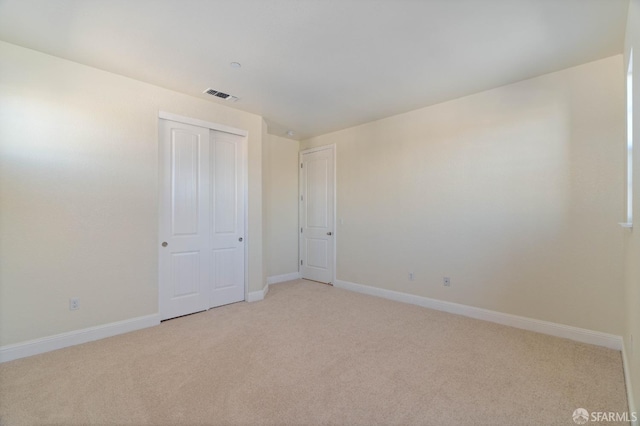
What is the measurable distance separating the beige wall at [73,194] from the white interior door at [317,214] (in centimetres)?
271

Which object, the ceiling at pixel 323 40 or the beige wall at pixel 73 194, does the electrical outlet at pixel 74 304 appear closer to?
the beige wall at pixel 73 194

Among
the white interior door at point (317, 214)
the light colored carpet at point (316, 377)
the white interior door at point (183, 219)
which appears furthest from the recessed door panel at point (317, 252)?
the white interior door at point (183, 219)

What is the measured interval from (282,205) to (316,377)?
370 cm

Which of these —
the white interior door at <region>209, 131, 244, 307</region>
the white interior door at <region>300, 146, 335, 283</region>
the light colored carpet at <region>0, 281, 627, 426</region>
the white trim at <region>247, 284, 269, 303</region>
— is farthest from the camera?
the white interior door at <region>300, 146, 335, 283</region>

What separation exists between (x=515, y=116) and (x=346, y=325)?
10.3ft

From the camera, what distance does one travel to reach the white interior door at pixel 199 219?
3.52 metres

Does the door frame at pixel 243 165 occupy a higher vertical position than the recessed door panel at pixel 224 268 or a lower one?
higher

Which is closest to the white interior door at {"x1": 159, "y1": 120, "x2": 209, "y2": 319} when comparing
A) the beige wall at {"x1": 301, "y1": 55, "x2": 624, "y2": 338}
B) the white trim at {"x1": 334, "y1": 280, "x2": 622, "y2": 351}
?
the beige wall at {"x1": 301, "y1": 55, "x2": 624, "y2": 338}

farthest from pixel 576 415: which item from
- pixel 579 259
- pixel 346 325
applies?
pixel 346 325

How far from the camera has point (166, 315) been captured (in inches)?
136

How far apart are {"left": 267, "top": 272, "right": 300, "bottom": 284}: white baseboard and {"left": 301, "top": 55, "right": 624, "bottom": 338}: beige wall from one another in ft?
5.18

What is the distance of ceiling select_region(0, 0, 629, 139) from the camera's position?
208 centimetres

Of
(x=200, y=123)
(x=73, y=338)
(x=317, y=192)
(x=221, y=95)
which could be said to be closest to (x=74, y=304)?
(x=73, y=338)

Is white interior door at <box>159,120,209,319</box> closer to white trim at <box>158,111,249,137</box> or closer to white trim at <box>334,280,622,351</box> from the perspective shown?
white trim at <box>158,111,249,137</box>
